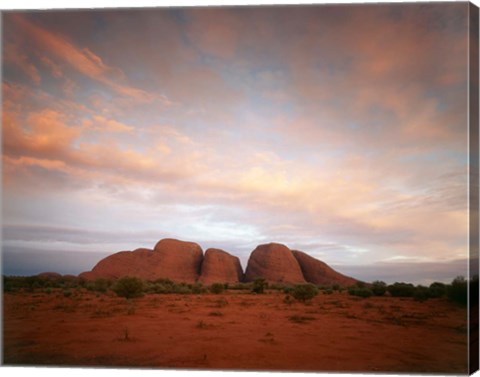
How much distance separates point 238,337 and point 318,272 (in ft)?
11.2

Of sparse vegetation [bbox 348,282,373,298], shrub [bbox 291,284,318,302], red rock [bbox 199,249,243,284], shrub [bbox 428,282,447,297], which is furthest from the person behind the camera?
shrub [bbox 291,284,318,302]

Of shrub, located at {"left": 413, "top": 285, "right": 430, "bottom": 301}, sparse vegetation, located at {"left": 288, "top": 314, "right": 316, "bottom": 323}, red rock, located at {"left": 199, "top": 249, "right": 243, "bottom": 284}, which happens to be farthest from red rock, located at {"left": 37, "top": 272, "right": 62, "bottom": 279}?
shrub, located at {"left": 413, "top": 285, "right": 430, "bottom": 301}

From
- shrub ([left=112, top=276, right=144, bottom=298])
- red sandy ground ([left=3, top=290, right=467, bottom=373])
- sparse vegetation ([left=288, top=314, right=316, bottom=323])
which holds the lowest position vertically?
red sandy ground ([left=3, top=290, right=467, bottom=373])

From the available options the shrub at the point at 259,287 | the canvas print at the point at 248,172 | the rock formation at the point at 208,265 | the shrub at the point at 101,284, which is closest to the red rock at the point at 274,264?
the rock formation at the point at 208,265

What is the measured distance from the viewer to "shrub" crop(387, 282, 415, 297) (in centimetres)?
866

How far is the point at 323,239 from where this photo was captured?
9320 millimetres

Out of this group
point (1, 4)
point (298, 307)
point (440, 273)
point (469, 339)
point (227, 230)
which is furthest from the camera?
point (298, 307)

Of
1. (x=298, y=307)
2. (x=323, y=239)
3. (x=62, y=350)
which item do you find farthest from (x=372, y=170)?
(x=62, y=350)

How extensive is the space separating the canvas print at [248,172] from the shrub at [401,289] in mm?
54

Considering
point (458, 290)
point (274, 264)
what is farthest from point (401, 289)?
→ point (274, 264)

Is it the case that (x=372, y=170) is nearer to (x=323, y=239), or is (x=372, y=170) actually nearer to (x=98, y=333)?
(x=323, y=239)

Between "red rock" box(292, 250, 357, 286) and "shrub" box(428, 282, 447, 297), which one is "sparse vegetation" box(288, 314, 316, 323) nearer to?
"red rock" box(292, 250, 357, 286)

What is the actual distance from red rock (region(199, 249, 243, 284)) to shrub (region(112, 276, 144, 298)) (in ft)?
5.84

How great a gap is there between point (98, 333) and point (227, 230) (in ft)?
10.9
